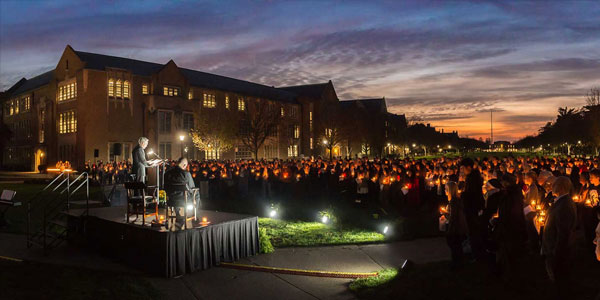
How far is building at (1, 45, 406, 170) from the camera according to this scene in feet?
134

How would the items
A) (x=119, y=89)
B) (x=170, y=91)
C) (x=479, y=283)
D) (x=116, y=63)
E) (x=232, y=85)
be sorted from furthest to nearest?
(x=232, y=85), (x=170, y=91), (x=116, y=63), (x=119, y=89), (x=479, y=283)

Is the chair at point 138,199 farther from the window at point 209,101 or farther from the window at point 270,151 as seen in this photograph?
the window at point 270,151

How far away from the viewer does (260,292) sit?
8211 mm

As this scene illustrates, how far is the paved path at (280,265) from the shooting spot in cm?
818

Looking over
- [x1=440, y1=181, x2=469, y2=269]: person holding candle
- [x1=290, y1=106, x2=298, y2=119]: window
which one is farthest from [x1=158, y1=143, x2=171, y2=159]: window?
[x1=440, y1=181, x2=469, y2=269]: person holding candle

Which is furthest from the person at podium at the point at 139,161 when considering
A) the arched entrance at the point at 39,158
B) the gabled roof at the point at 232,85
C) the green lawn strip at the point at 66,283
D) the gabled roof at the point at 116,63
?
the arched entrance at the point at 39,158

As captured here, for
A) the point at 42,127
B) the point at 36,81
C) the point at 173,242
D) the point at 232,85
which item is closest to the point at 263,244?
the point at 173,242

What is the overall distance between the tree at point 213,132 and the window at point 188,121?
99 cm

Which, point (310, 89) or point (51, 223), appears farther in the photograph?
point (310, 89)

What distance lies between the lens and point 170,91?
46.2 metres

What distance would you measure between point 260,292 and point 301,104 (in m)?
62.4

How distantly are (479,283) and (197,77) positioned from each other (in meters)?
50.8

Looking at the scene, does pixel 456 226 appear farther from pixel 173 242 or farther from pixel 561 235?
pixel 173 242

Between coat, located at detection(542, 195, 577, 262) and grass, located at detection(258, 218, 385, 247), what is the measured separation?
21.1 feet
